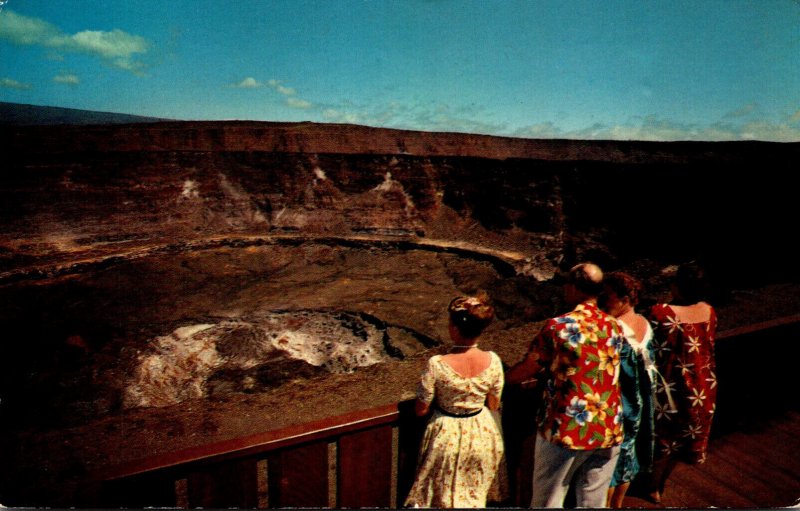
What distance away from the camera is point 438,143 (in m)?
18.6

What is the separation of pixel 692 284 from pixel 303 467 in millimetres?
2269

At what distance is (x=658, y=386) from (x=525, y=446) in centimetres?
83

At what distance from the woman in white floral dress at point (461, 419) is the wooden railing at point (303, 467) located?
0.47 feet

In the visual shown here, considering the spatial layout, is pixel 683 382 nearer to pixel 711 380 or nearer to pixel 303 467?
pixel 711 380

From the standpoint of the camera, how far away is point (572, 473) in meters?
2.08

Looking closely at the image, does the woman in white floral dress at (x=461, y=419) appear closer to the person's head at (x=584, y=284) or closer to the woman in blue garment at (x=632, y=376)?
the person's head at (x=584, y=284)

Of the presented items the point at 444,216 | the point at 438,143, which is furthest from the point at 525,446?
the point at 438,143

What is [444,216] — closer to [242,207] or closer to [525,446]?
[242,207]

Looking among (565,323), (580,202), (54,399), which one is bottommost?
(54,399)

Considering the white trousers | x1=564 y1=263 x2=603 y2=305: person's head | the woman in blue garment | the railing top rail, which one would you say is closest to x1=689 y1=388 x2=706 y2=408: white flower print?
the woman in blue garment

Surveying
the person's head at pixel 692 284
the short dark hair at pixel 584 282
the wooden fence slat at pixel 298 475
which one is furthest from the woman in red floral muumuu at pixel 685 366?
the wooden fence slat at pixel 298 475

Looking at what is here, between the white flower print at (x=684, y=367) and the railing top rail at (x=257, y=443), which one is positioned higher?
the white flower print at (x=684, y=367)

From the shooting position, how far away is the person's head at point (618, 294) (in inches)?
84.7

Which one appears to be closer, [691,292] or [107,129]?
[691,292]
